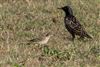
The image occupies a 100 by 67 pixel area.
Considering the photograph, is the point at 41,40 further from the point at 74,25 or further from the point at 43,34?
the point at 74,25

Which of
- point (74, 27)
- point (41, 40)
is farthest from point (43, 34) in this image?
point (74, 27)

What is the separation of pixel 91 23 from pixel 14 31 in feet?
9.13

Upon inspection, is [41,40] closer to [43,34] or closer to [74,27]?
[43,34]

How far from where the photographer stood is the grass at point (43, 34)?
10.2 m

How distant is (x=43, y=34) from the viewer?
12.3 metres

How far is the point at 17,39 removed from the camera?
463 inches

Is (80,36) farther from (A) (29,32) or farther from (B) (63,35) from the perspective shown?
(A) (29,32)

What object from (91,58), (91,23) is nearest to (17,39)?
(91,58)

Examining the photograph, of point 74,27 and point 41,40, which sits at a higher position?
point 41,40

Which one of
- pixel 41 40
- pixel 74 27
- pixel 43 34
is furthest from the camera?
pixel 74 27

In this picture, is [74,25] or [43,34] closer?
[43,34]

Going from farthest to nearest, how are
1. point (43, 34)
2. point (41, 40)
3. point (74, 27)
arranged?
point (74, 27) < point (43, 34) < point (41, 40)

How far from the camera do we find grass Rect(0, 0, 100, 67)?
10.2 metres

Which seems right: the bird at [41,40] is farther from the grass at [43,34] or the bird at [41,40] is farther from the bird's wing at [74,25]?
the bird's wing at [74,25]
